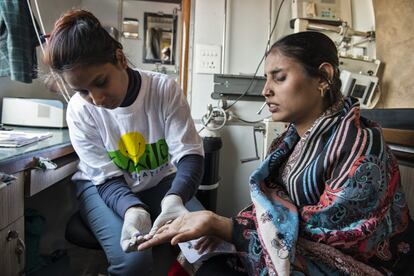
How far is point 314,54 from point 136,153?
0.66 m

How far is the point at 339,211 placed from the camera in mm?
605

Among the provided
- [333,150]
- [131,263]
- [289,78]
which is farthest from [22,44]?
[333,150]

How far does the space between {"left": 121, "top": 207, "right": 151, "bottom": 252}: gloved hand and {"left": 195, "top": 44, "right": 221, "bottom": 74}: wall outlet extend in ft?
4.21

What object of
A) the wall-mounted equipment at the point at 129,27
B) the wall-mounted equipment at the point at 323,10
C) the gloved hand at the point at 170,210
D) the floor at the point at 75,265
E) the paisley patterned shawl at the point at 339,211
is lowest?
the floor at the point at 75,265

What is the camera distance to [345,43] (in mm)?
2035

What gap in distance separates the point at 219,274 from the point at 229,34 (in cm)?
165

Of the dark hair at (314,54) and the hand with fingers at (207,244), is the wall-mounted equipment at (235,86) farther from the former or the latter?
the hand with fingers at (207,244)

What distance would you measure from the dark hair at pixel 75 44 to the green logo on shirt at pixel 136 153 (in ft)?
0.97

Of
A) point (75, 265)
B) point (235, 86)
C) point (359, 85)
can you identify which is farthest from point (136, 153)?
point (359, 85)

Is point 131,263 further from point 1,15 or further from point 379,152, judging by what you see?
point 1,15

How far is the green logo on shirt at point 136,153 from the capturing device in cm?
108

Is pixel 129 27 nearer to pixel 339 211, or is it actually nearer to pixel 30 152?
pixel 30 152

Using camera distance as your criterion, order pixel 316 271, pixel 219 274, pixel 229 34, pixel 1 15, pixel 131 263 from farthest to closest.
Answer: pixel 229 34 < pixel 1 15 < pixel 131 263 < pixel 219 274 < pixel 316 271

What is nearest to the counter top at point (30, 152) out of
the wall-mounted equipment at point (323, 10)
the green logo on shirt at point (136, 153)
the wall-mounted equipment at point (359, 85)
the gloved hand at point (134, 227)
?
the green logo on shirt at point (136, 153)
